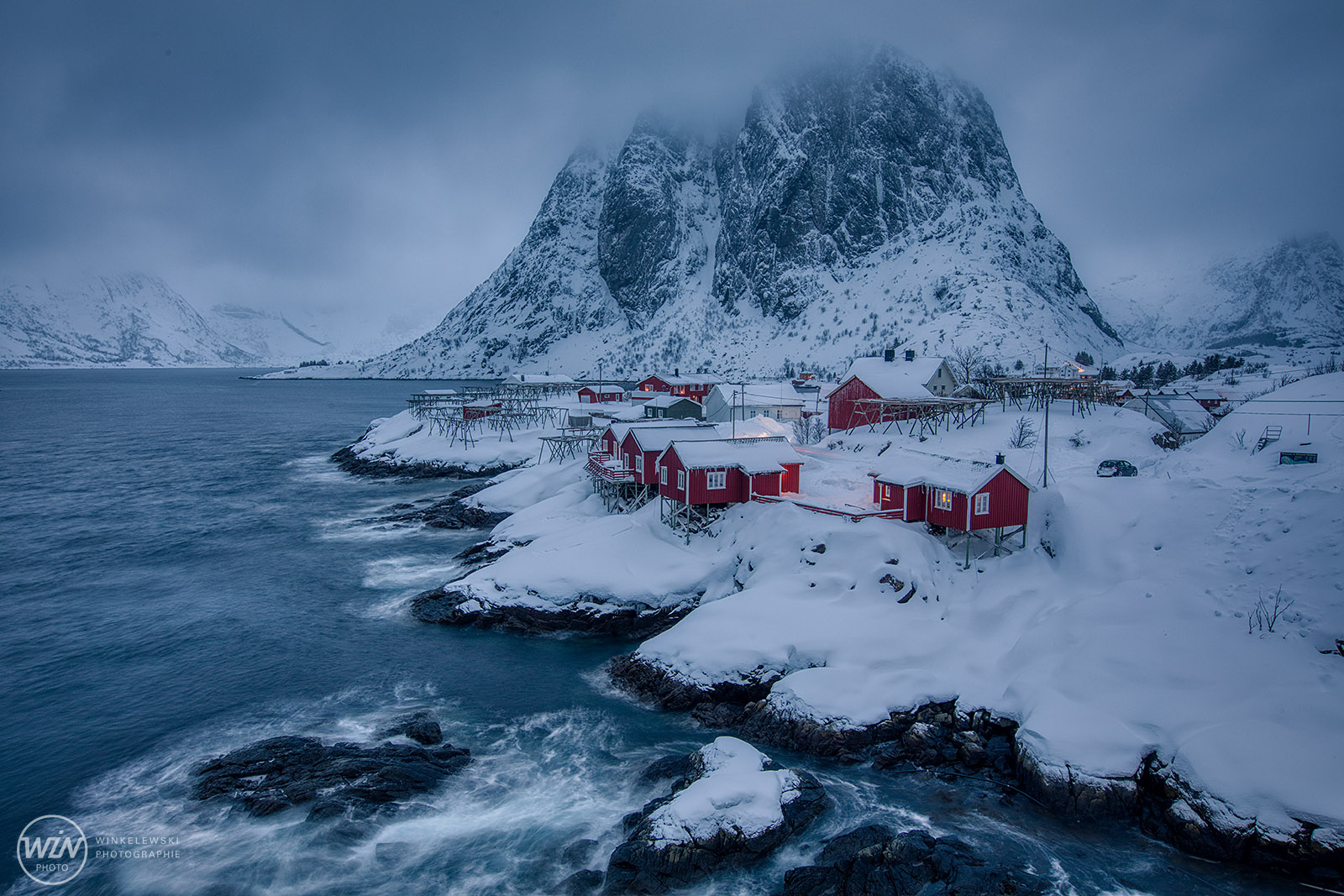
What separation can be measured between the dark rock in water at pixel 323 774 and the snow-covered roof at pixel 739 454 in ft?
60.2

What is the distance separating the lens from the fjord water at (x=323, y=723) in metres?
16.6

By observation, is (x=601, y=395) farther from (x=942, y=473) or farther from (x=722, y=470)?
(x=942, y=473)

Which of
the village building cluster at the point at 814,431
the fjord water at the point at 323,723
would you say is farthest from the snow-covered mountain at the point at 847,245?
the fjord water at the point at 323,723

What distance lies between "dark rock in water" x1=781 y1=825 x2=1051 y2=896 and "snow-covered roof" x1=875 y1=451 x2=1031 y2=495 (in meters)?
15.5

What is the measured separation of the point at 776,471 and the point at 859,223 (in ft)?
438

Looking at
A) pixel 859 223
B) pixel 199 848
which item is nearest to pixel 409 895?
pixel 199 848

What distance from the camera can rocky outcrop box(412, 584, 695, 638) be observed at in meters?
31.1

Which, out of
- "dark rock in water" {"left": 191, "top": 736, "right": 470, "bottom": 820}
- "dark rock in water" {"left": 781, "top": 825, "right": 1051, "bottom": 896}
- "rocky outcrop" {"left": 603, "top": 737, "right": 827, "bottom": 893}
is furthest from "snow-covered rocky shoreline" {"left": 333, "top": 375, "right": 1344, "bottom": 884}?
"dark rock in water" {"left": 191, "top": 736, "right": 470, "bottom": 820}

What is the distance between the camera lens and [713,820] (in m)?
16.9

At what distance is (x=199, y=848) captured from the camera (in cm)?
1703

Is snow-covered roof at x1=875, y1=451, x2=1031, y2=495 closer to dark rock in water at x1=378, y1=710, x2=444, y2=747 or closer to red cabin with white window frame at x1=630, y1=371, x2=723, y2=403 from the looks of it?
dark rock in water at x1=378, y1=710, x2=444, y2=747

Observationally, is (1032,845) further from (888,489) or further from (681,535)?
(681,535)

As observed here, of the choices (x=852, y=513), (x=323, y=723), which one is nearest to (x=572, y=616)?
(x=323, y=723)

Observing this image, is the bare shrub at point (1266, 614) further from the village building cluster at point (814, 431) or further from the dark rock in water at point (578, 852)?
the dark rock in water at point (578, 852)
